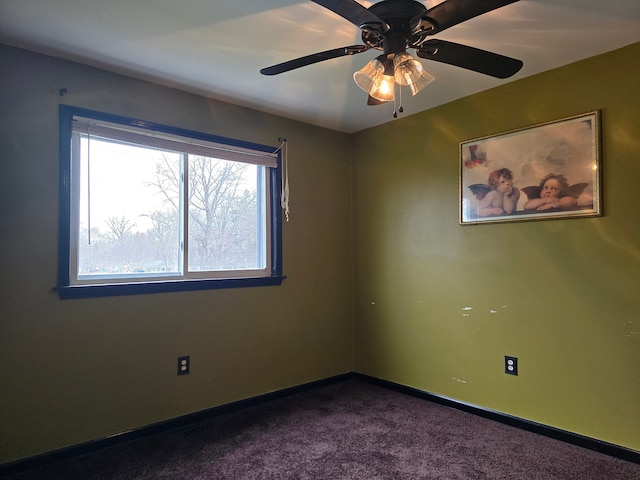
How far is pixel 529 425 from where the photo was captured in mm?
2576

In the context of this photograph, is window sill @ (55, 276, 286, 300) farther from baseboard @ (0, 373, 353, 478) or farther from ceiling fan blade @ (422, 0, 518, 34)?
ceiling fan blade @ (422, 0, 518, 34)

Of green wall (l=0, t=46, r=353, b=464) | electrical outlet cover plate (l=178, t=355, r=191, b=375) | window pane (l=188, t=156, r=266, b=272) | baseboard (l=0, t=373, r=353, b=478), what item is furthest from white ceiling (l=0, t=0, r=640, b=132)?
baseboard (l=0, t=373, r=353, b=478)

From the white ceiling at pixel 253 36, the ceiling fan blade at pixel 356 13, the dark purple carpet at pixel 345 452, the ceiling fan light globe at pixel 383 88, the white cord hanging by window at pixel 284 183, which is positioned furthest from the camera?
the white cord hanging by window at pixel 284 183

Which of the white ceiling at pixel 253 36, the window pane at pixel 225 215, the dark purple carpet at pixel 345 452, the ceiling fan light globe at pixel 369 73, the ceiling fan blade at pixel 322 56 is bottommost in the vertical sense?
the dark purple carpet at pixel 345 452

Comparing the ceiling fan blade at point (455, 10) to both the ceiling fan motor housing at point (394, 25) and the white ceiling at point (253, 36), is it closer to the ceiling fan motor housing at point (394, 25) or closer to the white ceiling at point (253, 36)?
the ceiling fan motor housing at point (394, 25)

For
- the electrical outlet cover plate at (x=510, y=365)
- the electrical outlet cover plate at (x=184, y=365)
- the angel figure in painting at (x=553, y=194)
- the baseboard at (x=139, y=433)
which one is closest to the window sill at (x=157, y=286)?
the electrical outlet cover plate at (x=184, y=365)

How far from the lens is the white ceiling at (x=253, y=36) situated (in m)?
1.84

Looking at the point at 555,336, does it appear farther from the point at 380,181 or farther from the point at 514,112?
the point at 380,181

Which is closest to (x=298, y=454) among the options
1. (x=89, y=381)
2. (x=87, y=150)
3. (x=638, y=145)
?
(x=89, y=381)

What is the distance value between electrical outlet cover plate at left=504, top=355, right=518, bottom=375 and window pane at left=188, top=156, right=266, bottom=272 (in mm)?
1824

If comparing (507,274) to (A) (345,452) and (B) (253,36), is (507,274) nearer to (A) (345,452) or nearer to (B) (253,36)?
(A) (345,452)

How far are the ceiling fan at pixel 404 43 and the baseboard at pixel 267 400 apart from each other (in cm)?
205

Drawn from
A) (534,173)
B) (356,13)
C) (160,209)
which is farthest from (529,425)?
(160,209)

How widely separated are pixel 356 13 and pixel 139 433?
251 cm
